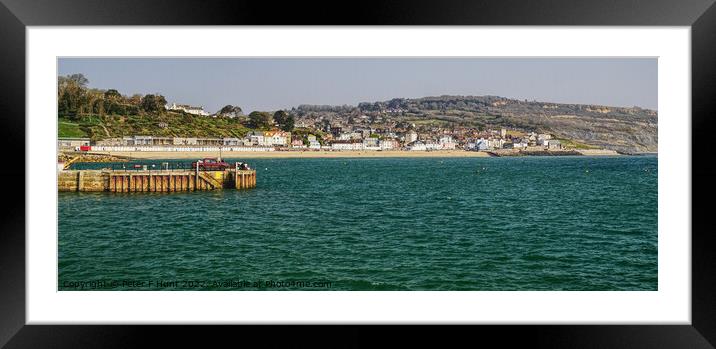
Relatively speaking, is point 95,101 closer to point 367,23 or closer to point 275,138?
point 275,138

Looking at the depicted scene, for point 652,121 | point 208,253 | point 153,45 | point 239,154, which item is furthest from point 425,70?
point 153,45

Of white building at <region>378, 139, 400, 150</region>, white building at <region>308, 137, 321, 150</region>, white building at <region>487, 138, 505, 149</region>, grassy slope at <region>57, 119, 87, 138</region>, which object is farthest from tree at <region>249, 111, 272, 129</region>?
white building at <region>487, 138, 505, 149</region>

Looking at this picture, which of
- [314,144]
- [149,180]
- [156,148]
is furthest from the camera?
[314,144]

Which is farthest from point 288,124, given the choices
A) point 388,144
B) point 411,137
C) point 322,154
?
point 411,137

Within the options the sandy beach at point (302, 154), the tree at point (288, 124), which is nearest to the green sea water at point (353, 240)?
the sandy beach at point (302, 154)

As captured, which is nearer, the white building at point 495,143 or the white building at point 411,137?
the white building at point 495,143

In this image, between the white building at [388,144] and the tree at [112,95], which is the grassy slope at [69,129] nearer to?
the tree at [112,95]

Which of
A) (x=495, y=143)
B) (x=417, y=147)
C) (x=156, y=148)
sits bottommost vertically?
(x=156, y=148)
